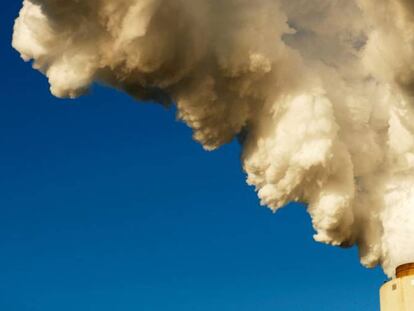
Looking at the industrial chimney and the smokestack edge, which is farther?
the smokestack edge

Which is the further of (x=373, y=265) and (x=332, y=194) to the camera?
(x=373, y=265)

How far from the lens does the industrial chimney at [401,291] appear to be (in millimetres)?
49469

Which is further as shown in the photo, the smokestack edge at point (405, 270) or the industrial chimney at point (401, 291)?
the smokestack edge at point (405, 270)

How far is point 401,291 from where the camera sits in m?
50.2

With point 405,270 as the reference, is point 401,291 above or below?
below

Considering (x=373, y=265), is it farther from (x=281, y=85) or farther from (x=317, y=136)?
(x=281, y=85)

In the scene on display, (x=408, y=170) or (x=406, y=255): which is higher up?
(x=408, y=170)

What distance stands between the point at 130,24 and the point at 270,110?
50.0ft

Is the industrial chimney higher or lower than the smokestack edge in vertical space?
lower

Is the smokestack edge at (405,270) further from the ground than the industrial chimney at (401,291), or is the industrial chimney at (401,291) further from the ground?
the smokestack edge at (405,270)

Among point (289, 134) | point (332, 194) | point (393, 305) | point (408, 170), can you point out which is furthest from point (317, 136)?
point (393, 305)

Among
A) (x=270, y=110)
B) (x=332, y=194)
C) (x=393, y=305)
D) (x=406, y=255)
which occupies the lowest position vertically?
(x=393, y=305)

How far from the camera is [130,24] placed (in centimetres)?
3950

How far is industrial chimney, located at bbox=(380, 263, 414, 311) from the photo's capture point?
49.5 meters
